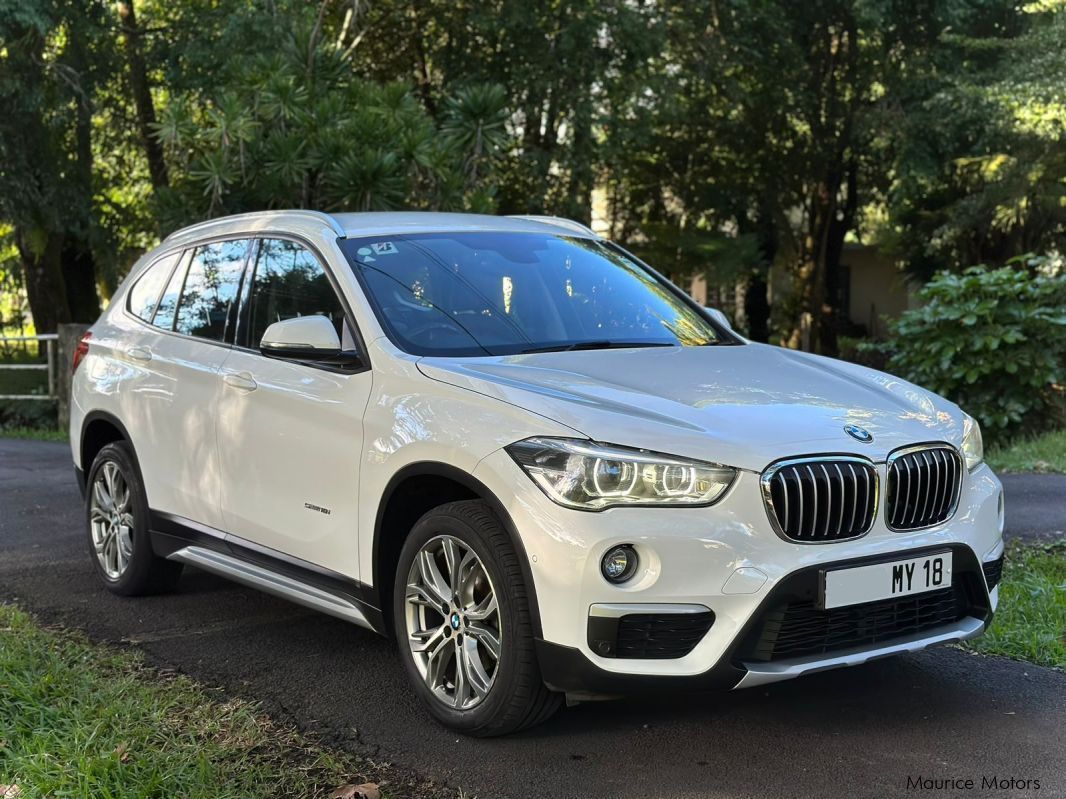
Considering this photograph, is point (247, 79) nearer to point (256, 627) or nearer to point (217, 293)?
point (217, 293)

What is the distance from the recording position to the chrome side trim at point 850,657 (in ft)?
11.6

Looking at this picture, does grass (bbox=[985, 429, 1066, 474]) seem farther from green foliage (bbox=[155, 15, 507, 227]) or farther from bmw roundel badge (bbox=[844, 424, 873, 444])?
bmw roundel badge (bbox=[844, 424, 873, 444])

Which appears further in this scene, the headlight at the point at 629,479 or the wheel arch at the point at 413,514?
the wheel arch at the point at 413,514

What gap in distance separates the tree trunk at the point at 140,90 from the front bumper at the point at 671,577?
1643cm

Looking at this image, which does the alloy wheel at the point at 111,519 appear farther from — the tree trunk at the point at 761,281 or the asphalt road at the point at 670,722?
the tree trunk at the point at 761,281

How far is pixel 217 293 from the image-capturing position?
Result: 5.45m

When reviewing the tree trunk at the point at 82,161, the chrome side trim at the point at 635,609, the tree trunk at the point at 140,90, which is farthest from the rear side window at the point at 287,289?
the tree trunk at the point at 140,90

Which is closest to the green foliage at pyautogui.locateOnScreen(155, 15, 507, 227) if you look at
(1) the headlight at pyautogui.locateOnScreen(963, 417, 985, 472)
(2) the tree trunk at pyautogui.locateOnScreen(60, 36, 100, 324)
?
(2) the tree trunk at pyautogui.locateOnScreen(60, 36, 100, 324)

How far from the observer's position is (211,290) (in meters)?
5.51

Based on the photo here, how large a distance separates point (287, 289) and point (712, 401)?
6.65 feet

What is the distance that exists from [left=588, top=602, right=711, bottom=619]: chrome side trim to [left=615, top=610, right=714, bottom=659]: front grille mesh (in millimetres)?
19

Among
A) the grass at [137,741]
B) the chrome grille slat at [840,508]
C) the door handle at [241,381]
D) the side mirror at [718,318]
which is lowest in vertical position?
the grass at [137,741]

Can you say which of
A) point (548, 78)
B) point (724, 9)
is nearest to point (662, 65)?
point (724, 9)

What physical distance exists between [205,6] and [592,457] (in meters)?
16.8
